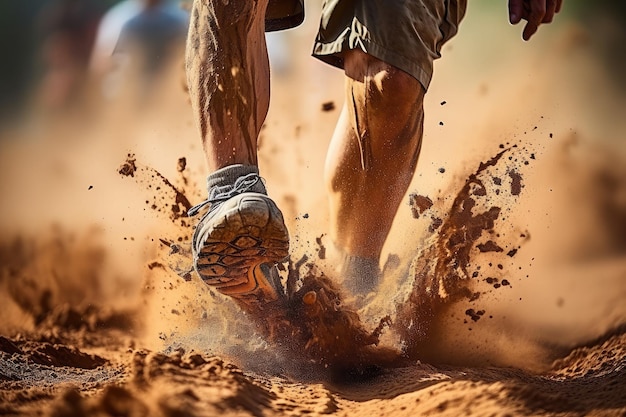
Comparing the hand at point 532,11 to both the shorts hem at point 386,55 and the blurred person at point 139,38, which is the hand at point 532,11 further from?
the blurred person at point 139,38

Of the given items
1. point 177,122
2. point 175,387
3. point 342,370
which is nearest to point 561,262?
point 342,370

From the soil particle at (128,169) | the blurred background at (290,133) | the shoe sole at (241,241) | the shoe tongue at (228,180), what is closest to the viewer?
the shoe sole at (241,241)

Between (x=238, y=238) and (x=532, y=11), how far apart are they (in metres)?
1.10

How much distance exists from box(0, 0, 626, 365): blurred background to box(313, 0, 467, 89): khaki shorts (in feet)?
2.09

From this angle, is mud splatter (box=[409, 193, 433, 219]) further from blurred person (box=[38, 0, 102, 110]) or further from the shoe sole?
blurred person (box=[38, 0, 102, 110])

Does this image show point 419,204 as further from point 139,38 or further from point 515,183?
point 139,38

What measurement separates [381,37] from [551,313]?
44.5 inches

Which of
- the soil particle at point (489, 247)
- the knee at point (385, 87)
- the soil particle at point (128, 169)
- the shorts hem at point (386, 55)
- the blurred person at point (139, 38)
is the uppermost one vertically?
the blurred person at point (139, 38)

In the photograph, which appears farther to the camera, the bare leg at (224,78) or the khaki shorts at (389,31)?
the khaki shorts at (389,31)

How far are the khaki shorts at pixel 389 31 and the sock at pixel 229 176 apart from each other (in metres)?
0.47

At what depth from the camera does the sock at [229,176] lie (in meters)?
1.73

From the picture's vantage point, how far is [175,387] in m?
1.40

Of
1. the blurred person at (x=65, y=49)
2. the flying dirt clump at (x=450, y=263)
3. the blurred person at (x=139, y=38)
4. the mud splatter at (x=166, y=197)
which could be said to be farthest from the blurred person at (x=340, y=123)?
the blurred person at (x=65, y=49)

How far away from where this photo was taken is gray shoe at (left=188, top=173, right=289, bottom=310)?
1566mm
